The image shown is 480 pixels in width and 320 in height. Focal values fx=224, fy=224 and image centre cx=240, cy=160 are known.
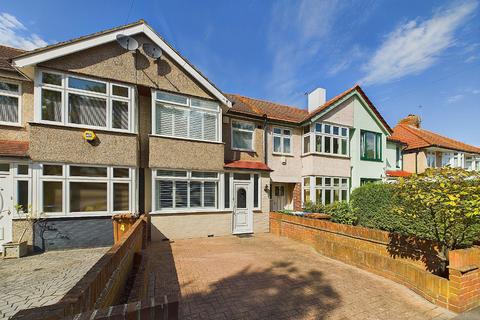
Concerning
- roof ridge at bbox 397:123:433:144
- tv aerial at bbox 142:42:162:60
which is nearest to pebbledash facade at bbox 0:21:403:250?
tv aerial at bbox 142:42:162:60

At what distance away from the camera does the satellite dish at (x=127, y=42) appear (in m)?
8.21

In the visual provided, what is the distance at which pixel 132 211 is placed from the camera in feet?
27.1

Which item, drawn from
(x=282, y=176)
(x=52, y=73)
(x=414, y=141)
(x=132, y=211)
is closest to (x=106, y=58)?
(x=52, y=73)

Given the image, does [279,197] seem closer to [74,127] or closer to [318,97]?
[318,97]

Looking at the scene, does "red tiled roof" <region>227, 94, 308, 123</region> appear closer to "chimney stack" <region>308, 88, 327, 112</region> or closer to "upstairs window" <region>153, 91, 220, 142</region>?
"chimney stack" <region>308, 88, 327, 112</region>

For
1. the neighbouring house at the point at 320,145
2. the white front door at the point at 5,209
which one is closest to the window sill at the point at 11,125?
the white front door at the point at 5,209

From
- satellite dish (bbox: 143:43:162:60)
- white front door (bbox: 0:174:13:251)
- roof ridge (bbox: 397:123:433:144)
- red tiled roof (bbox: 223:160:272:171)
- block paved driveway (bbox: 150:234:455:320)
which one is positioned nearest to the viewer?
block paved driveway (bbox: 150:234:455:320)

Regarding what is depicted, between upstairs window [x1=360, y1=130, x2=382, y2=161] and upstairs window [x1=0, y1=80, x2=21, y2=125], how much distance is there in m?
16.7

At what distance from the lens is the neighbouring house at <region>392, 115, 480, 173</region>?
1723cm

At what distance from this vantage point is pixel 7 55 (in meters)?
8.52

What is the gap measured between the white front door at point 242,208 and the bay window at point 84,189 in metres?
4.39

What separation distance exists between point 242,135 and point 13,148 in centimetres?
853

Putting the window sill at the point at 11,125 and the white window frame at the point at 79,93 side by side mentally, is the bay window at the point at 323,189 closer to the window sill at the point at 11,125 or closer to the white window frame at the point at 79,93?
the white window frame at the point at 79,93

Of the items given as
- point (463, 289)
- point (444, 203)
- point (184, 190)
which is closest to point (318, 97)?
point (184, 190)
